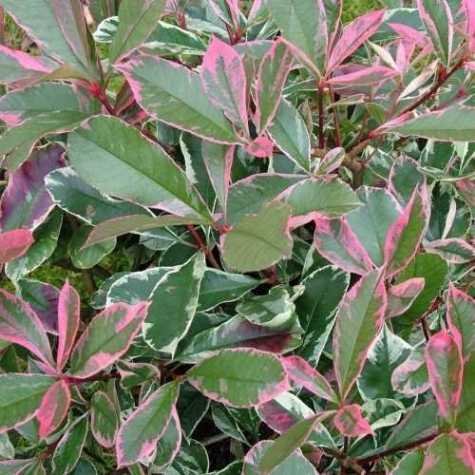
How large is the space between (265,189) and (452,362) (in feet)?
Result: 0.88

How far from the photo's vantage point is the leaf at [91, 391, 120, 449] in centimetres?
77

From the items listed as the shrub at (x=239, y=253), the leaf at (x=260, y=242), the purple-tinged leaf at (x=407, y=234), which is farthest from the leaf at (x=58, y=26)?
the purple-tinged leaf at (x=407, y=234)

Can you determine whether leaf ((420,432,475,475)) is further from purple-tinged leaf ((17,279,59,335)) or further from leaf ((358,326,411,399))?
purple-tinged leaf ((17,279,59,335))

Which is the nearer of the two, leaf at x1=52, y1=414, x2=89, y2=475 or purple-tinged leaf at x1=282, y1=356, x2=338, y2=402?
purple-tinged leaf at x1=282, y1=356, x2=338, y2=402

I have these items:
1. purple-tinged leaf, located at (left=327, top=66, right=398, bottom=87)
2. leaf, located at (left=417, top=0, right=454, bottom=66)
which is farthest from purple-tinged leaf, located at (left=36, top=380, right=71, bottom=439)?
leaf, located at (left=417, top=0, right=454, bottom=66)

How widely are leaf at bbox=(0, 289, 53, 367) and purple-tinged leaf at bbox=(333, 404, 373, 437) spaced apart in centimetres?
30

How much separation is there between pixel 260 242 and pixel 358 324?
12 cm

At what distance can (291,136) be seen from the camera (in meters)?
0.77

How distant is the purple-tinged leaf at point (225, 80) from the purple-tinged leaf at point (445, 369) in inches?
11.1

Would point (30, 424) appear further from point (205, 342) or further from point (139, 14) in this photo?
point (139, 14)

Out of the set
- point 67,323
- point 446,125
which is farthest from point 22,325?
point 446,125

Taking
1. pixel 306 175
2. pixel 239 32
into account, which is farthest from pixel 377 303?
pixel 239 32

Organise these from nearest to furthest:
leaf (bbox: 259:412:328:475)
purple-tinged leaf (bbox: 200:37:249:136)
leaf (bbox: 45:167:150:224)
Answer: leaf (bbox: 259:412:328:475) < purple-tinged leaf (bbox: 200:37:249:136) < leaf (bbox: 45:167:150:224)

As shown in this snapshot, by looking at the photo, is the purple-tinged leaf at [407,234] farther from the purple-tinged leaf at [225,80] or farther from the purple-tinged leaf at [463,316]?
the purple-tinged leaf at [225,80]
